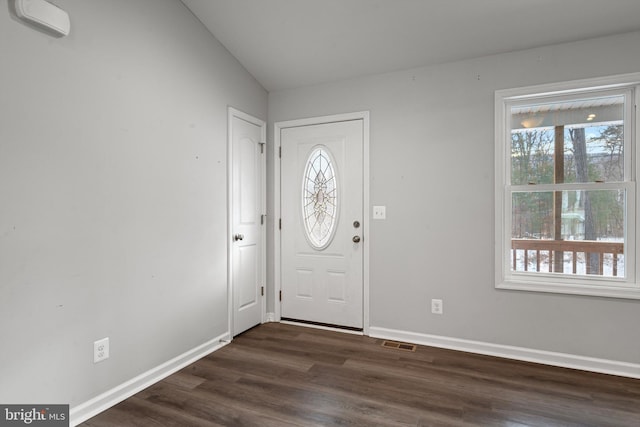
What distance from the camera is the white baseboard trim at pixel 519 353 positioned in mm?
2572

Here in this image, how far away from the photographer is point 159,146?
2557 millimetres

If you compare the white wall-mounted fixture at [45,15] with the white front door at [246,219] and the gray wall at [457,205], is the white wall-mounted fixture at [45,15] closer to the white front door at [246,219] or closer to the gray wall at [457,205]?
the white front door at [246,219]

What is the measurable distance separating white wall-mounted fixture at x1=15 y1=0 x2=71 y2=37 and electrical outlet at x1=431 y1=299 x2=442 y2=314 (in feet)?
10.4

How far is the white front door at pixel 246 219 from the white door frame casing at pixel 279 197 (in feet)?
0.45

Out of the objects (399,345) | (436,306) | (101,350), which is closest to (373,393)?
(399,345)

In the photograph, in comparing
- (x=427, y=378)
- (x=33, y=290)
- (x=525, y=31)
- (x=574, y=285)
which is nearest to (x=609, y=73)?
(x=525, y=31)

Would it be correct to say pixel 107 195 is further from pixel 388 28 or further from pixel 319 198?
pixel 388 28

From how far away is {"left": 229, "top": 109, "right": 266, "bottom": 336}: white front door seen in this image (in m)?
3.33

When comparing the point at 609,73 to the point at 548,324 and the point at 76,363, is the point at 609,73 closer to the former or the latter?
the point at 548,324

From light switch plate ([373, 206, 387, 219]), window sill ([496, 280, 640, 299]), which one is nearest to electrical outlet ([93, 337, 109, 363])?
light switch plate ([373, 206, 387, 219])

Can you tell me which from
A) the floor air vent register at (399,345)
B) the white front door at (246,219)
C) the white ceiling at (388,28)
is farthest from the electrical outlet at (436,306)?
the white ceiling at (388,28)

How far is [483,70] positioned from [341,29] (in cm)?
122

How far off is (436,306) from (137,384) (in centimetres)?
237

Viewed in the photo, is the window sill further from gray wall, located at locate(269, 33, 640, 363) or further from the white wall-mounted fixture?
the white wall-mounted fixture
